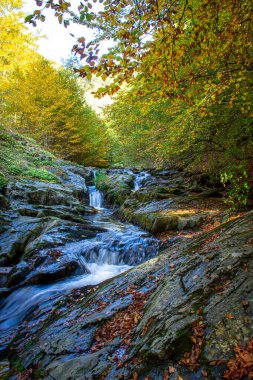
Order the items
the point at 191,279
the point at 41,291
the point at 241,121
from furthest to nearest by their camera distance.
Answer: the point at 241,121, the point at 41,291, the point at 191,279

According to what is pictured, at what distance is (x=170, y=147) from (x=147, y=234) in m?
3.25

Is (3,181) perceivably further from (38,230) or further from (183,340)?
(183,340)

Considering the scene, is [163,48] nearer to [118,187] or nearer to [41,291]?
[41,291]

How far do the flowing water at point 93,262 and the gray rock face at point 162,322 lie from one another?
861 mm

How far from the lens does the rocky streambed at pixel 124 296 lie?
2.29m

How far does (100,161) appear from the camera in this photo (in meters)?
25.8

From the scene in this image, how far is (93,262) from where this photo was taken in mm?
7016

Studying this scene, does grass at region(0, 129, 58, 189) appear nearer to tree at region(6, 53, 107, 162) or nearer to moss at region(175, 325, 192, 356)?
tree at region(6, 53, 107, 162)

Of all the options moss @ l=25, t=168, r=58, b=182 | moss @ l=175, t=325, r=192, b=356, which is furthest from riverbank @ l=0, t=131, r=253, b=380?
moss @ l=25, t=168, r=58, b=182

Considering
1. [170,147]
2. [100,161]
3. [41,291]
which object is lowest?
[41,291]

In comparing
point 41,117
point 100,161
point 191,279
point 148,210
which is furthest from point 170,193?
point 100,161

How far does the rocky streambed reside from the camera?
2.29 metres

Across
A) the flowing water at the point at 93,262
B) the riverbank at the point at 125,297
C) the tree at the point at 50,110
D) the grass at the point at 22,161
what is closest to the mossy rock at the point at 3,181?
the grass at the point at 22,161

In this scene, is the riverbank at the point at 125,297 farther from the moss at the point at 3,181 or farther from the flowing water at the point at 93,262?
the moss at the point at 3,181
